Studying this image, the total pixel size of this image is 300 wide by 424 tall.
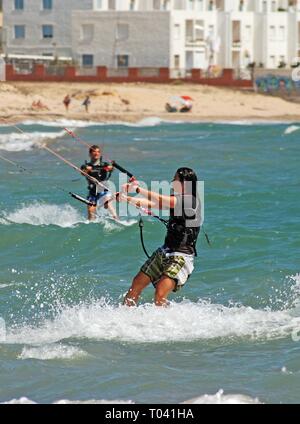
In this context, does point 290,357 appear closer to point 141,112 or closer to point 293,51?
point 141,112

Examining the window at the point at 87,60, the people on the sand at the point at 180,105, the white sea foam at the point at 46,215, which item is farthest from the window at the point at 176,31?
the white sea foam at the point at 46,215

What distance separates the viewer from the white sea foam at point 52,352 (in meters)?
10.4

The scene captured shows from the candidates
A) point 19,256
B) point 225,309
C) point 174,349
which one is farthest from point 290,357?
point 19,256

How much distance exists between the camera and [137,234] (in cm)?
1797

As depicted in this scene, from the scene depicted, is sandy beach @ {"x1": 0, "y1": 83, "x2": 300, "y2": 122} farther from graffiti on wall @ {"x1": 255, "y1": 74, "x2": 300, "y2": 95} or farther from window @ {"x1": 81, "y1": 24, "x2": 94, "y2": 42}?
window @ {"x1": 81, "y1": 24, "x2": 94, "y2": 42}

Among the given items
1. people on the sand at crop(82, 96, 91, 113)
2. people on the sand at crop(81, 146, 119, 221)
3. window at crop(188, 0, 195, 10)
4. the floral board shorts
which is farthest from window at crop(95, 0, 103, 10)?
the floral board shorts

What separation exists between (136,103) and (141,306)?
4997cm

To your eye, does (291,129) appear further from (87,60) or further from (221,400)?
(221,400)

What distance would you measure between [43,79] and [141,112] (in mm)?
8771

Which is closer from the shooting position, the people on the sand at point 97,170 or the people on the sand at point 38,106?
the people on the sand at point 97,170

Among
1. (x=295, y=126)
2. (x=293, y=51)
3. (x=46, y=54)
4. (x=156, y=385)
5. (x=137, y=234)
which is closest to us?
(x=156, y=385)

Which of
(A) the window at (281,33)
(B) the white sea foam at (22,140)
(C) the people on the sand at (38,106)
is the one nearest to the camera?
(B) the white sea foam at (22,140)

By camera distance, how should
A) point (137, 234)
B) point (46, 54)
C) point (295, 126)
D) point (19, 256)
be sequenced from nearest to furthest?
1. point (19, 256)
2. point (137, 234)
3. point (295, 126)
4. point (46, 54)

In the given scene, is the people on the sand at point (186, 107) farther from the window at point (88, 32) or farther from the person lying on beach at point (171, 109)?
the window at point (88, 32)
